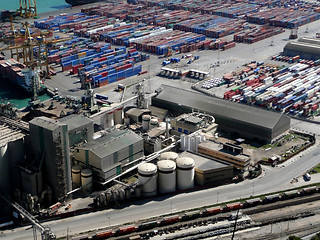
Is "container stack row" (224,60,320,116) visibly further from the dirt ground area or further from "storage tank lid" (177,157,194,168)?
"storage tank lid" (177,157,194,168)

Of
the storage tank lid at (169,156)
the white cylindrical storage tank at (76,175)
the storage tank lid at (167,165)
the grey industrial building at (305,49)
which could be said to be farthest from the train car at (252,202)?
the grey industrial building at (305,49)

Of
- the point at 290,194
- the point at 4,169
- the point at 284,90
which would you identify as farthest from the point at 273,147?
the point at 4,169

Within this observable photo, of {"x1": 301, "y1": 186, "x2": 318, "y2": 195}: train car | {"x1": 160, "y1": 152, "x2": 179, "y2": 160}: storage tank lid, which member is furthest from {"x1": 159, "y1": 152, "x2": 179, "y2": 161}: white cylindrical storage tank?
{"x1": 301, "y1": 186, "x2": 318, "y2": 195}: train car

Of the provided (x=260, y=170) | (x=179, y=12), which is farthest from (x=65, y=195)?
(x=179, y=12)

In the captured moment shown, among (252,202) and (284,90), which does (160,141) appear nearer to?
(252,202)

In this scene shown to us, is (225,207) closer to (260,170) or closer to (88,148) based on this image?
(260,170)
